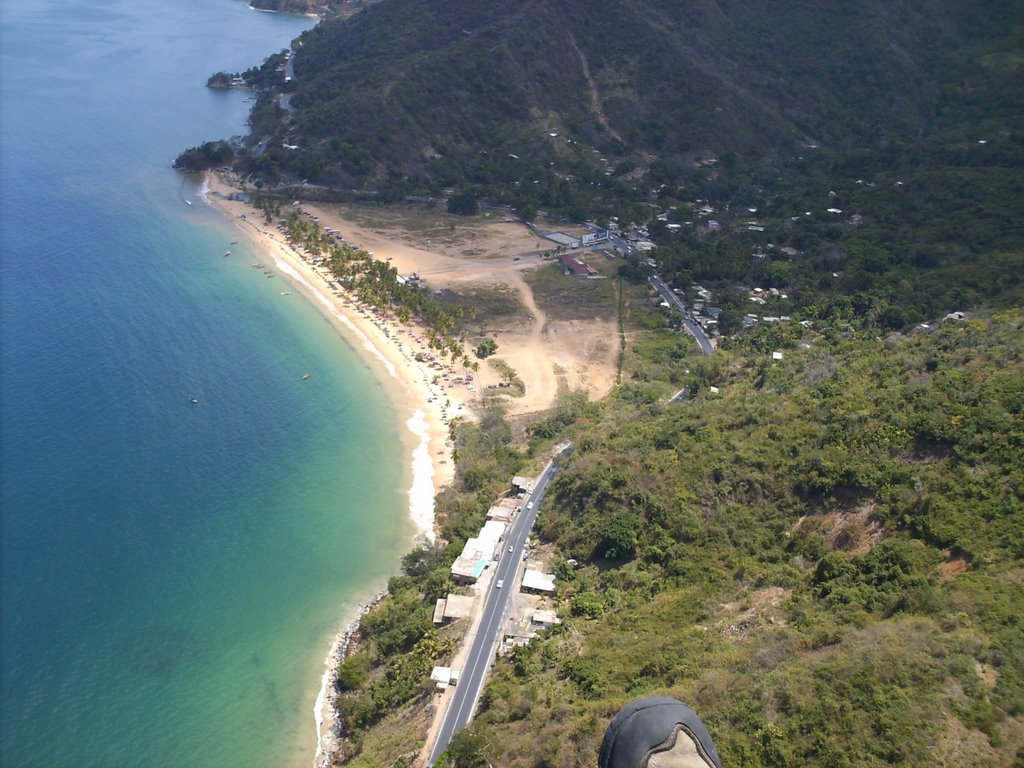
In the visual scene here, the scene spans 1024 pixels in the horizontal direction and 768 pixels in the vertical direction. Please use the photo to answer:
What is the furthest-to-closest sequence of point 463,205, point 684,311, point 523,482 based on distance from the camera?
point 463,205 → point 684,311 → point 523,482

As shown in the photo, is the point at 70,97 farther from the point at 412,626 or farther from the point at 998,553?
the point at 998,553

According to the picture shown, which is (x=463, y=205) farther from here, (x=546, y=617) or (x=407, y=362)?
(x=546, y=617)

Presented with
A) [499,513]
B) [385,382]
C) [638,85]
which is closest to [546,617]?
[499,513]

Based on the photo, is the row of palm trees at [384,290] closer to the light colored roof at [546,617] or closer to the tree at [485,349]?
the tree at [485,349]

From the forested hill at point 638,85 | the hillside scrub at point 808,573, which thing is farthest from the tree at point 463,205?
the hillside scrub at point 808,573

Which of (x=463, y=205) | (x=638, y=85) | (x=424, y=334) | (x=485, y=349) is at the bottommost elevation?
(x=424, y=334)

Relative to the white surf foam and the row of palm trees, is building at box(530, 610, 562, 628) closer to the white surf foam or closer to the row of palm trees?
the white surf foam
